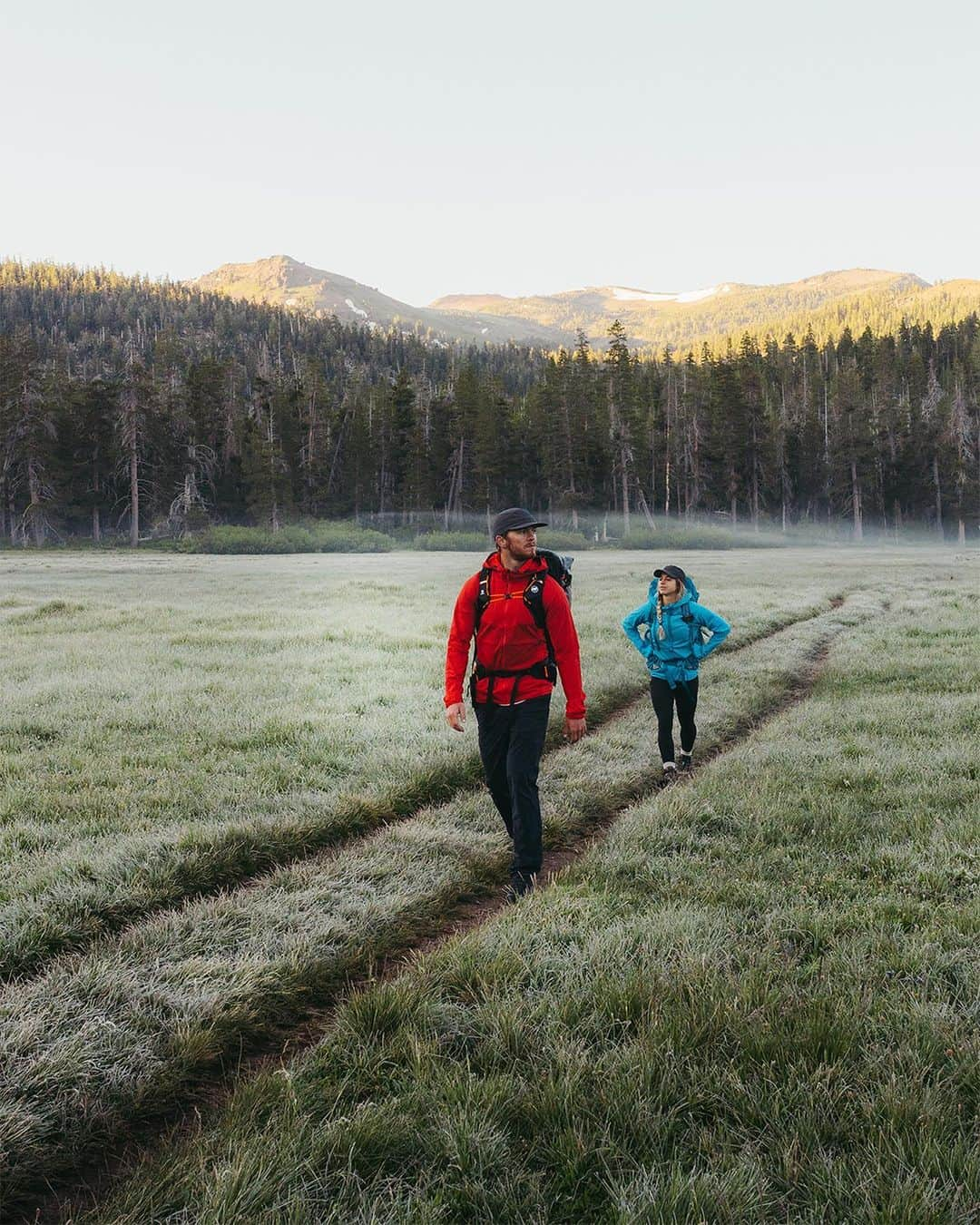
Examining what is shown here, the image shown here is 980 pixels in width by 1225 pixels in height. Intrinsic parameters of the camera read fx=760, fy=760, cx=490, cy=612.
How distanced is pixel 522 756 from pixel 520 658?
750 millimetres

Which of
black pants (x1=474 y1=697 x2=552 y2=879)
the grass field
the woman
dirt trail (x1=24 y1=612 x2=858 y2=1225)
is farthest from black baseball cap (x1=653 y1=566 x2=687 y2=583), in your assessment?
black pants (x1=474 y1=697 x2=552 y2=879)

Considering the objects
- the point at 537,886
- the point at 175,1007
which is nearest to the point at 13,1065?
the point at 175,1007

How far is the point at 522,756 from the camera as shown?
5.82 meters

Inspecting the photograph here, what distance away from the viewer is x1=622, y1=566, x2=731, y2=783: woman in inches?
350

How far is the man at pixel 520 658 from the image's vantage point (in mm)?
5762

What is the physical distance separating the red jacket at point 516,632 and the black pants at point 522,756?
10cm

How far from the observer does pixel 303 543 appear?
66.2 m

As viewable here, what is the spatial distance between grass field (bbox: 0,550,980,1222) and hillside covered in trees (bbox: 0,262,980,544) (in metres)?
64.4

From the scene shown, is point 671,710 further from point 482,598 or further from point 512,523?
point 512,523

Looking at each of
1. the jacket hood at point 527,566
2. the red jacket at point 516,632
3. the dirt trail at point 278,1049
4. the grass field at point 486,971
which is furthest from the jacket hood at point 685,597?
the jacket hood at point 527,566

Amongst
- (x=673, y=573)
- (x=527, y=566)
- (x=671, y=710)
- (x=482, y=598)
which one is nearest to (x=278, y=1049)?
(x=482, y=598)

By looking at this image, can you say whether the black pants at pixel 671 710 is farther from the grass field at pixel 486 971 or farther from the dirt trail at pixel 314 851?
the dirt trail at pixel 314 851

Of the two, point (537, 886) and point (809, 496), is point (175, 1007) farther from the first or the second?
point (809, 496)

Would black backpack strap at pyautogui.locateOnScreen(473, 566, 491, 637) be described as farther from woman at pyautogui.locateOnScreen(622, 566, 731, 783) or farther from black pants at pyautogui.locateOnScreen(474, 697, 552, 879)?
woman at pyautogui.locateOnScreen(622, 566, 731, 783)
